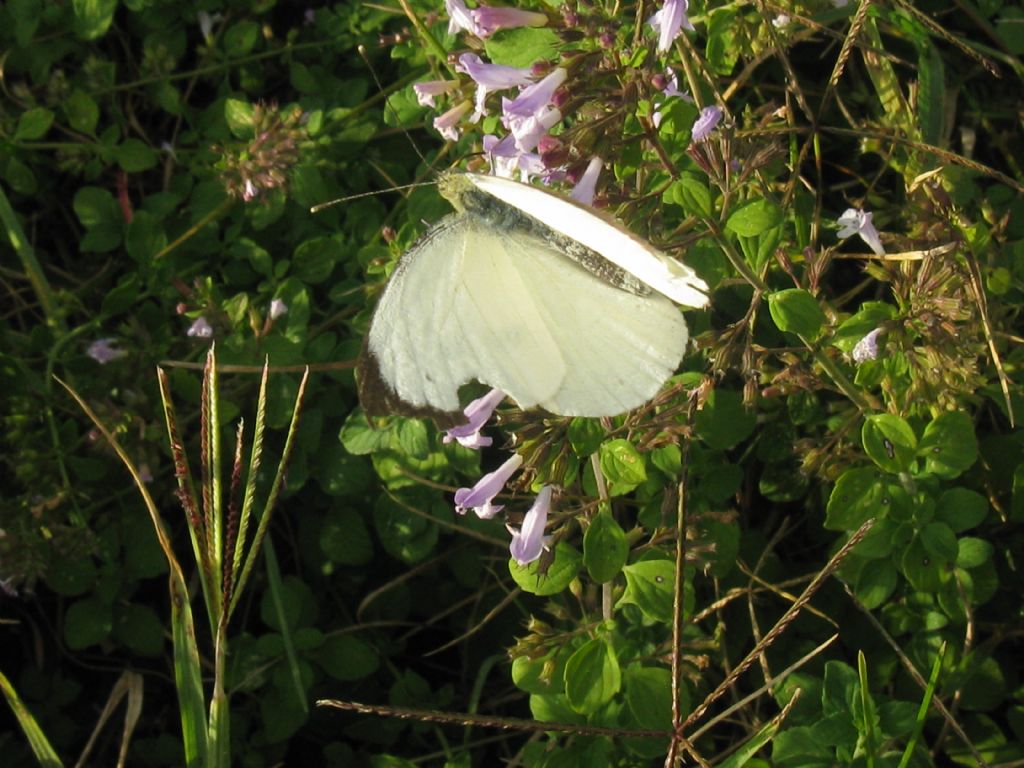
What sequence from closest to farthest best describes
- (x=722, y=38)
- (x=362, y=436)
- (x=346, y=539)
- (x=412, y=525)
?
(x=722, y=38) < (x=362, y=436) < (x=412, y=525) < (x=346, y=539)

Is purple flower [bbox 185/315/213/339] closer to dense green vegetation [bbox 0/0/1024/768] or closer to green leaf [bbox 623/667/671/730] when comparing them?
dense green vegetation [bbox 0/0/1024/768]

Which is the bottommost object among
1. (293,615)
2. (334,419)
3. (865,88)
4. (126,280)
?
(293,615)

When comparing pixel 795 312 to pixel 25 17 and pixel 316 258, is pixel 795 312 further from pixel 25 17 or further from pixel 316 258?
pixel 25 17

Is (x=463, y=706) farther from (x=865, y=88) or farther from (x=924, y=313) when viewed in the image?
(x=865, y=88)

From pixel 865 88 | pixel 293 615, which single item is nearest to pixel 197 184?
pixel 293 615

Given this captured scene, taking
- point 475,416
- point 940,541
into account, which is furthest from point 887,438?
point 475,416

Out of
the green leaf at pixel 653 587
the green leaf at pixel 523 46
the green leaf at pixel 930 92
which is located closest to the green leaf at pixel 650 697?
the green leaf at pixel 653 587

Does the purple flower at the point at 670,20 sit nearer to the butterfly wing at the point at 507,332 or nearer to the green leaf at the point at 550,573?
the butterfly wing at the point at 507,332
